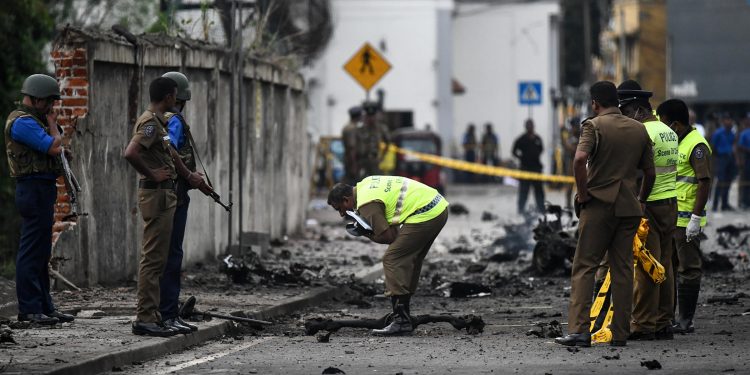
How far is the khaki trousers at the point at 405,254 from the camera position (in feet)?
38.8

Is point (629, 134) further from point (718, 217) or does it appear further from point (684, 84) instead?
point (684, 84)

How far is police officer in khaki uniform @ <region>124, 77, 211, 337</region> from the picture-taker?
1109 centimetres

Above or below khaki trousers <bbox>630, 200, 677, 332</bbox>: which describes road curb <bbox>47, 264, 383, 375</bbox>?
below

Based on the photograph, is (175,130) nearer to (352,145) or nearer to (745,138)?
(352,145)

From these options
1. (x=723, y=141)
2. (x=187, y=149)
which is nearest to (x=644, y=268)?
(x=187, y=149)

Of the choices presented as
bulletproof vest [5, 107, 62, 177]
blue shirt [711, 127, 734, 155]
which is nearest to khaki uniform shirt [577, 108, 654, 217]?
bulletproof vest [5, 107, 62, 177]

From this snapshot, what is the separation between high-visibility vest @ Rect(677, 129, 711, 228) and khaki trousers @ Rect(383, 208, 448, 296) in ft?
6.48

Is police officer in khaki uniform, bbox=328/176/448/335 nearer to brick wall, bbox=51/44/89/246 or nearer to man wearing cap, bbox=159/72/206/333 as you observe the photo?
man wearing cap, bbox=159/72/206/333

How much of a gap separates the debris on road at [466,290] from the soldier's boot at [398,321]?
3.73 m

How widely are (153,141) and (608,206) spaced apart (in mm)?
3370

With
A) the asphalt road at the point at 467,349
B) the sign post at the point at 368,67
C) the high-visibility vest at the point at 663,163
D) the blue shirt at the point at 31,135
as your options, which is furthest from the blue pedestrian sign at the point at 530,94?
the blue shirt at the point at 31,135

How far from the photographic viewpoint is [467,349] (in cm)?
1084

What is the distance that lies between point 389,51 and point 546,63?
376 inches

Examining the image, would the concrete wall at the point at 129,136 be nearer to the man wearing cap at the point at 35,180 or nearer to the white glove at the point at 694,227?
the man wearing cap at the point at 35,180
